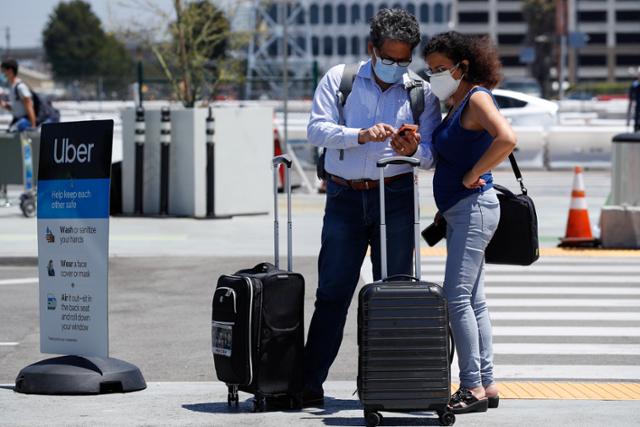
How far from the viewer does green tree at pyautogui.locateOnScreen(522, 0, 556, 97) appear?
5226 inches

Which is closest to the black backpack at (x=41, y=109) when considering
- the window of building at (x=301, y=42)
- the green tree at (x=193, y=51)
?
the green tree at (x=193, y=51)

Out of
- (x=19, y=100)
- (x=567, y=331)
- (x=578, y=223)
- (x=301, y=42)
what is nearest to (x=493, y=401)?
(x=567, y=331)

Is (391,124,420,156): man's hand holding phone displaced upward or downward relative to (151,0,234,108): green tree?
downward

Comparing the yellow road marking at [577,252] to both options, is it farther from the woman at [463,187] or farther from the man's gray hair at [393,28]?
the man's gray hair at [393,28]

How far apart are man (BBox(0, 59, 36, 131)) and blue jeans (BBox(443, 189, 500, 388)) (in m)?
11.8

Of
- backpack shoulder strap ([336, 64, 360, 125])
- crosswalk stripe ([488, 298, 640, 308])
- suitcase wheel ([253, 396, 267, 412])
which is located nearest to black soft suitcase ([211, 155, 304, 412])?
suitcase wheel ([253, 396, 267, 412])

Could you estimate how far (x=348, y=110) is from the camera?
658 centimetres

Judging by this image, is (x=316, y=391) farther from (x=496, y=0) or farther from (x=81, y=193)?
(x=496, y=0)

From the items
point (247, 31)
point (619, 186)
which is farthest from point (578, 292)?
point (247, 31)

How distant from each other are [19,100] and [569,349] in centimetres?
1044

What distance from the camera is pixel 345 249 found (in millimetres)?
6602

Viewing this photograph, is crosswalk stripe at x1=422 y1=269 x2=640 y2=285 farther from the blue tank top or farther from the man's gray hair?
the man's gray hair

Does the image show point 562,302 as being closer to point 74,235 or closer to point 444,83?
point 444,83

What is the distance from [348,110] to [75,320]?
5.94ft
